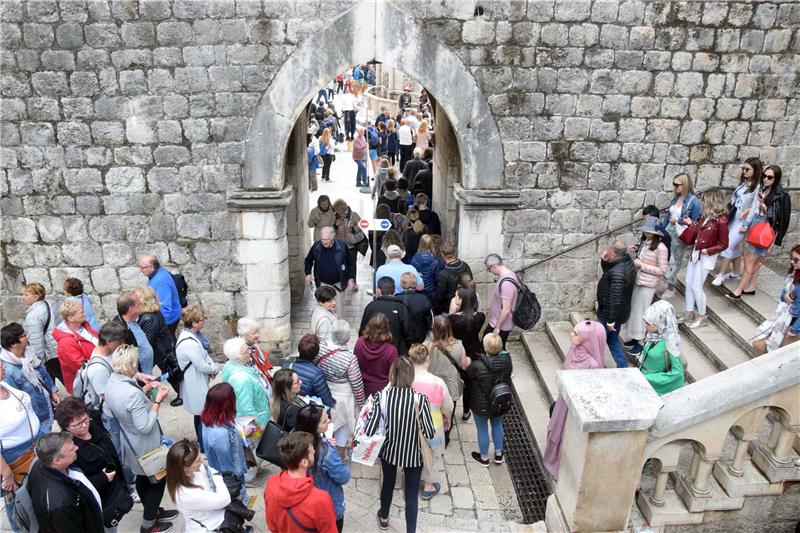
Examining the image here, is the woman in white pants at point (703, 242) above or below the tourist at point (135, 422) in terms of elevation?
above

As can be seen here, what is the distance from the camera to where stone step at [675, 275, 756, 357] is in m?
6.33

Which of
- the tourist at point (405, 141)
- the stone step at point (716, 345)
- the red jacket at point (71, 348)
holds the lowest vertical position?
the stone step at point (716, 345)

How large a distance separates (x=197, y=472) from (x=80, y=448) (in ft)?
2.67

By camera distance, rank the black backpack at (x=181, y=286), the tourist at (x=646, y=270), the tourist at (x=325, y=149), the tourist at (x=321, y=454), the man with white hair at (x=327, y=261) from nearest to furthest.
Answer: the tourist at (x=321, y=454)
the tourist at (x=646, y=270)
the black backpack at (x=181, y=286)
the man with white hair at (x=327, y=261)
the tourist at (x=325, y=149)

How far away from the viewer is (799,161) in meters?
7.41

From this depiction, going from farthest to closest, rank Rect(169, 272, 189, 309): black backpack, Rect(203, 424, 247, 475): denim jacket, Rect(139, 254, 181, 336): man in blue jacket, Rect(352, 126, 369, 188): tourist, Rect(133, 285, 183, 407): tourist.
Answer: Rect(352, 126, 369, 188): tourist → Rect(169, 272, 189, 309): black backpack → Rect(139, 254, 181, 336): man in blue jacket → Rect(133, 285, 183, 407): tourist → Rect(203, 424, 247, 475): denim jacket

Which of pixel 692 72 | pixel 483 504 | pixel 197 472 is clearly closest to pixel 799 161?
pixel 692 72

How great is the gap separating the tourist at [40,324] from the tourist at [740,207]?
696 cm

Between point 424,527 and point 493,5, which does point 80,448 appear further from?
point 493,5

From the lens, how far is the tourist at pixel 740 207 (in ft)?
22.2

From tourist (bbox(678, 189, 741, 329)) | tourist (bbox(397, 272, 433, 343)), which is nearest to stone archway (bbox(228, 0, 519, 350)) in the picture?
tourist (bbox(397, 272, 433, 343))

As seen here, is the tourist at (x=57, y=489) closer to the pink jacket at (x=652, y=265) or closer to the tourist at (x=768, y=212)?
the pink jacket at (x=652, y=265)

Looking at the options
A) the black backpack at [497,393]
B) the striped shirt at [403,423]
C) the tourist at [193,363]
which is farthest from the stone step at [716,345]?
the tourist at [193,363]

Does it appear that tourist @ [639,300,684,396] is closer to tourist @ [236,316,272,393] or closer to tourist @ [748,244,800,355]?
tourist @ [748,244,800,355]
